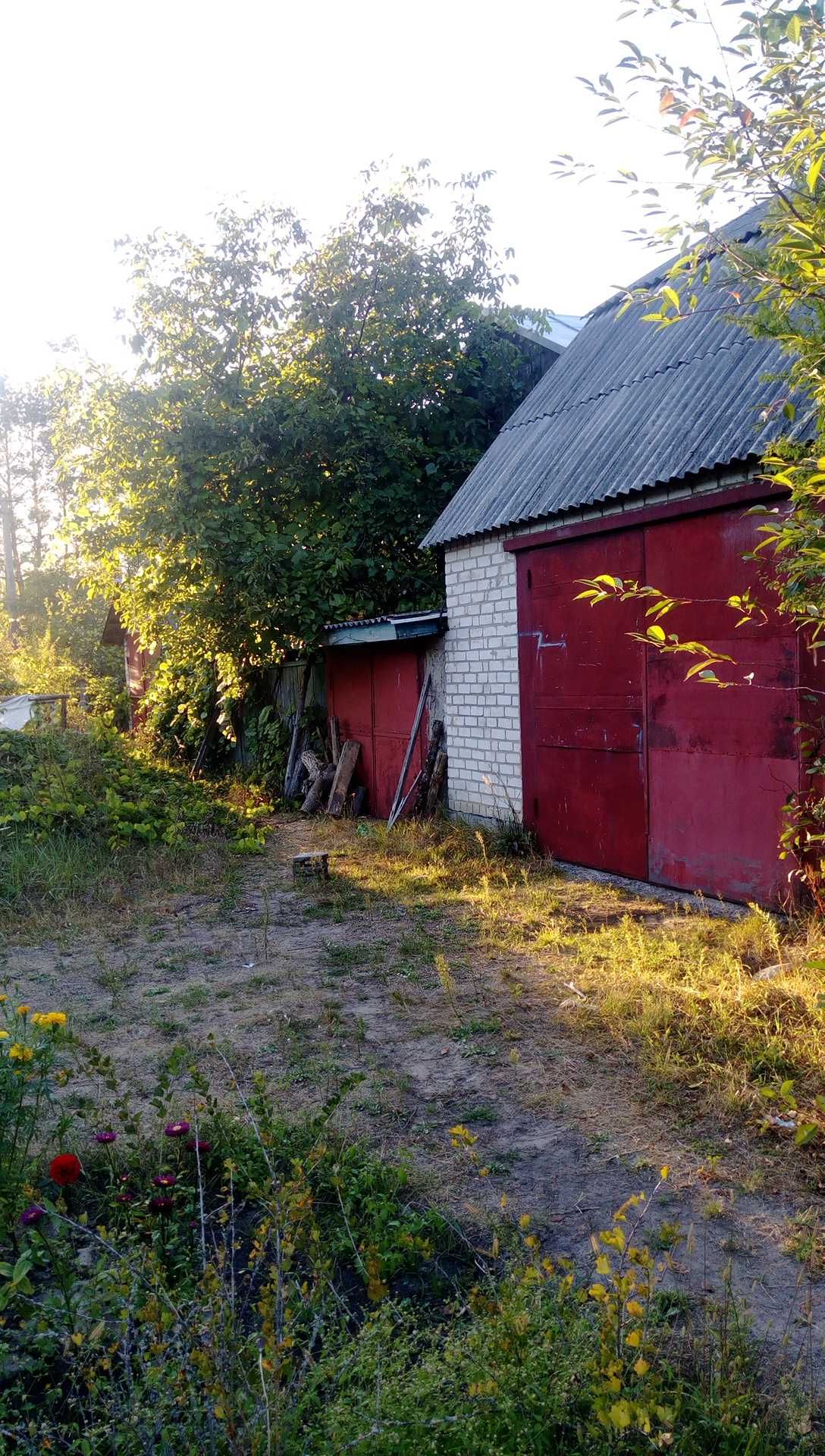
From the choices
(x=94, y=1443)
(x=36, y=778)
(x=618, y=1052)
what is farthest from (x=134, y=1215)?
(x=36, y=778)

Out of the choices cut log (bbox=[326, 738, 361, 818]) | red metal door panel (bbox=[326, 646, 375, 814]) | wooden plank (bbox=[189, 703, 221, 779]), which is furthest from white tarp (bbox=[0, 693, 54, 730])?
cut log (bbox=[326, 738, 361, 818])

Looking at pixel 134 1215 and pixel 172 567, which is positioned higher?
pixel 172 567

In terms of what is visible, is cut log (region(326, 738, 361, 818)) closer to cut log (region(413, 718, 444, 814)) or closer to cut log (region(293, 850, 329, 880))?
cut log (region(413, 718, 444, 814))

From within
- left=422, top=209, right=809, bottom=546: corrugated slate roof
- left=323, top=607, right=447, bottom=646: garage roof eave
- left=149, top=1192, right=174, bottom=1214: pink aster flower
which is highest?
left=422, top=209, right=809, bottom=546: corrugated slate roof

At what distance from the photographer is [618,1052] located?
4465 millimetres

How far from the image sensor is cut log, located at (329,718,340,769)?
1275 cm

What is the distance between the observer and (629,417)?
7984 mm

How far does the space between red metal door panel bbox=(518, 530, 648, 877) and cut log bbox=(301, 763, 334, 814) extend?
4.12m

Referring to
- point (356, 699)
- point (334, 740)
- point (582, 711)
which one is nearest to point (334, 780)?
point (334, 740)

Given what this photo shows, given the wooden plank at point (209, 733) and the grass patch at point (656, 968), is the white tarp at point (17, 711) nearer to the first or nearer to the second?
the wooden plank at point (209, 733)

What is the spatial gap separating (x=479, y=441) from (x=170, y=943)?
895cm

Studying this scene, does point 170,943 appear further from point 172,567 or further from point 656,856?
point 172,567

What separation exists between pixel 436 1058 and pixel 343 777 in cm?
764

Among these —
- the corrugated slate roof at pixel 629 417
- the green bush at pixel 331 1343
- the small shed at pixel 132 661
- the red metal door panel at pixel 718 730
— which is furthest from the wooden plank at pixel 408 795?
the small shed at pixel 132 661
